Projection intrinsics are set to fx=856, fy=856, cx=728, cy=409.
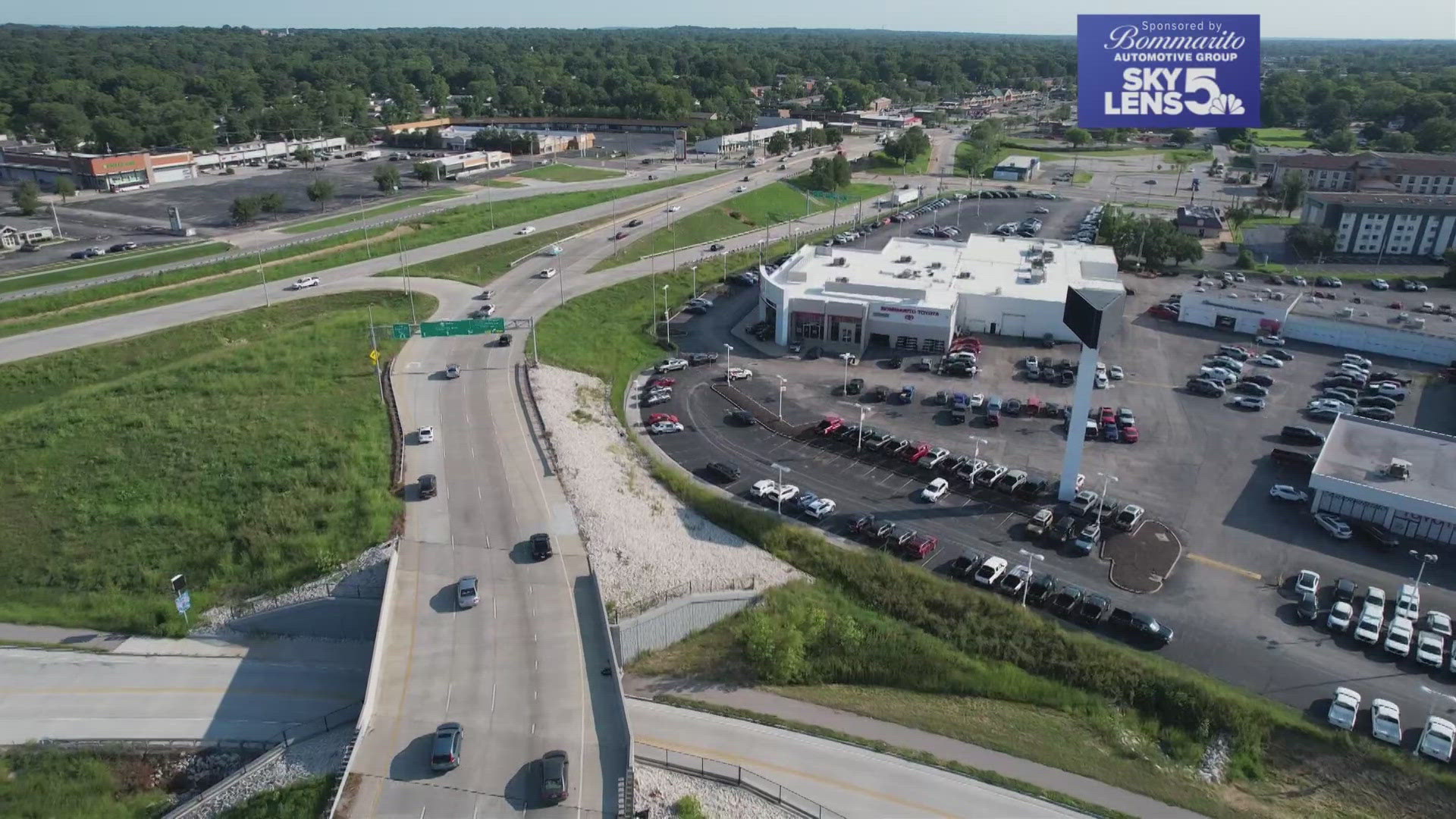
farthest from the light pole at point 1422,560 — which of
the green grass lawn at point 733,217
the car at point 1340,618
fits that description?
the green grass lawn at point 733,217

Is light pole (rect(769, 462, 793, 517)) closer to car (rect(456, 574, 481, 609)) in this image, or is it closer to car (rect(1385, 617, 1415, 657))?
car (rect(456, 574, 481, 609))

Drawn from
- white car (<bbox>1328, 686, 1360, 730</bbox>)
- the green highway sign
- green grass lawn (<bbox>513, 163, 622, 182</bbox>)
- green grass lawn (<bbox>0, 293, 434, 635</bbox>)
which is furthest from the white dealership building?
green grass lawn (<bbox>513, 163, 622, 182</bbox>)

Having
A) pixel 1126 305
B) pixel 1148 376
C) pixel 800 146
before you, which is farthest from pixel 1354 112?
pixel 1148 376

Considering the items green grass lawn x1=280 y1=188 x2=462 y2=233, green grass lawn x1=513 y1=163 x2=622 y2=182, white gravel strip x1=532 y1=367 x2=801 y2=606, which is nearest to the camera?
white gravel strip x1=532 y1=367 x2=801 y2=606

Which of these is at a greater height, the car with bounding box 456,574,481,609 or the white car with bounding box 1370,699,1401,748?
the car with bounding box 456,574,481,609

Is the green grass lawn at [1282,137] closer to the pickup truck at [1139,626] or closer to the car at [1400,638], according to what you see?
the car at [1400,638]

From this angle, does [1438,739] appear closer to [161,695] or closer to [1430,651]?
[1430,651]

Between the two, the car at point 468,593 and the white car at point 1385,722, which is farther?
the car at point 468,593

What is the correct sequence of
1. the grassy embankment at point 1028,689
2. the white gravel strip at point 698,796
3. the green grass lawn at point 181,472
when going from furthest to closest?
1. the green grass lawn at point 181,472
2. the grassy embankment at point 1028,689
3. the white gravel strip at point 698,796
